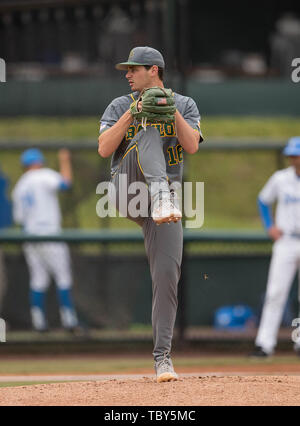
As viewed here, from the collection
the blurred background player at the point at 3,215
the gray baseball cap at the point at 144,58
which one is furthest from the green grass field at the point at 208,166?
the gray baseball cap at the point at 144,58

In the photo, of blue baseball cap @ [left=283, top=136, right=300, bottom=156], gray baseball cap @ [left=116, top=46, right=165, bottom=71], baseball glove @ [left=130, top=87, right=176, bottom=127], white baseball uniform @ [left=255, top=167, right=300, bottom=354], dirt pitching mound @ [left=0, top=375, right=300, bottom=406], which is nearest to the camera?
dirt pitching mound @ [left=0, top=375, right=300, bottom=406]

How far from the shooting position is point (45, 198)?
9898 mm

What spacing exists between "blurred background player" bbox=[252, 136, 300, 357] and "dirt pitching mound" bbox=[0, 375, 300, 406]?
297 cm

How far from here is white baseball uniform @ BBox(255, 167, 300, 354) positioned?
845 centimetres

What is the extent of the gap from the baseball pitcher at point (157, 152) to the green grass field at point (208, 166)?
155 inches

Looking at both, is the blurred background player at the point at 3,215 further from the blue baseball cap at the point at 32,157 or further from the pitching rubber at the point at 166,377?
the pitching rubber at the point at 166,377

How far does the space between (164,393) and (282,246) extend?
388cm

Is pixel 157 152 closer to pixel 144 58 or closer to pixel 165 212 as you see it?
pixel 165 212

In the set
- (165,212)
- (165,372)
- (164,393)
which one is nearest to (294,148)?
(165,372)

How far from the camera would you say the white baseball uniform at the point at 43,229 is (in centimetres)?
931

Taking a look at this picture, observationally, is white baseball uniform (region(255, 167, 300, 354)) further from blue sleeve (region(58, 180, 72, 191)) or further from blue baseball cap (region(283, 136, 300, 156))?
blue sleeve (region(58, 180, 72, 191))

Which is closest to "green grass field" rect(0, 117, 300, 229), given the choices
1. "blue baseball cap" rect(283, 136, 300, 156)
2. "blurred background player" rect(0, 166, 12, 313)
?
"blurred background player" rect(0, 166, 12, 313)
